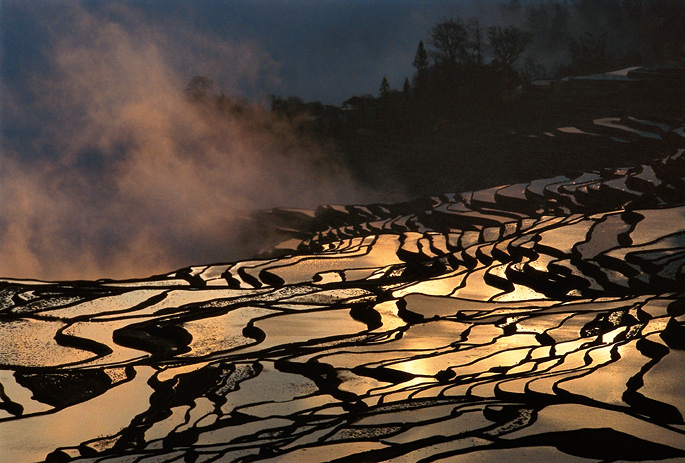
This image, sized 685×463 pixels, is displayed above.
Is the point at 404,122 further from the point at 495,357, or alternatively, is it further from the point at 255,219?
the point at 495,357

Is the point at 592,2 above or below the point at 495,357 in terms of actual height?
above

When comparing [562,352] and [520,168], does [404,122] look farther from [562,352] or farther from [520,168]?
[562,352]

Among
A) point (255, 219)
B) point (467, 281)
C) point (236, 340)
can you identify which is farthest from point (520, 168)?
point (236, 340)

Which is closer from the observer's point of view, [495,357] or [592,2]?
[495,357]

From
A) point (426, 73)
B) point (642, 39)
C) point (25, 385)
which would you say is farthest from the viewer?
point (642, 39)

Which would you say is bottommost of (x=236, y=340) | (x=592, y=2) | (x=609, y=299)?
(x=609, y=299)

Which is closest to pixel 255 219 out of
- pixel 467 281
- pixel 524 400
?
pixel 467 281

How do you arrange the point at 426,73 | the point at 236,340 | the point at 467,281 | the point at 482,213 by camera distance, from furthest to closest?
the point at 426,73, the point at 482,213, the point at 467,281, the point at 236,340
